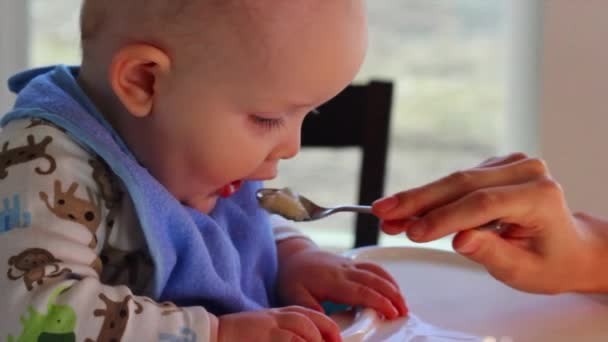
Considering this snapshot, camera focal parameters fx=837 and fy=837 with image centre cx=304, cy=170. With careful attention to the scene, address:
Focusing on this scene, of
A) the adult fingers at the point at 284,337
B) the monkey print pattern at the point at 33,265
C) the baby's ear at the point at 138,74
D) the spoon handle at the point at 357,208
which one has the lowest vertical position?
the adult fingers at the point at 284,337

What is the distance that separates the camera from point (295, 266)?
0.90 metres

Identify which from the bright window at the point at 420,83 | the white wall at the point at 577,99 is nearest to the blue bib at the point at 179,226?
the white wall at the point at 577,99

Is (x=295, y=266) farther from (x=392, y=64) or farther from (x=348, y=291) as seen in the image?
(x=392, y=64)

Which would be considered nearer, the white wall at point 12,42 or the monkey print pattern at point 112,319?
the monkey print pattern at point 112,319

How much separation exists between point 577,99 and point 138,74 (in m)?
1.09

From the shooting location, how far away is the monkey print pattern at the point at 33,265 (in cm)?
61

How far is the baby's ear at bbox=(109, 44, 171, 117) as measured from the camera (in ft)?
2.26

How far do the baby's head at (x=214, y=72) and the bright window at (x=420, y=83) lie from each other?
1.14 m

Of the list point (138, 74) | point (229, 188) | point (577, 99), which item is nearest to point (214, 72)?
point (138, 74)

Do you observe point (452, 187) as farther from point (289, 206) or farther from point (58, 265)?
point (58, 265)

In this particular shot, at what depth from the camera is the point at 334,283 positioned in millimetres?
845

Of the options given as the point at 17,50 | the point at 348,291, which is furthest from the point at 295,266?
the point at 17,50

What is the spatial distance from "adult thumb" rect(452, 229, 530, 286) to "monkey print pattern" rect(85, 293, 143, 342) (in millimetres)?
320

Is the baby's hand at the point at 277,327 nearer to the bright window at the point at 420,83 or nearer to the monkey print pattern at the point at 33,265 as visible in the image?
the monkey print pattern at the point at 33,265
